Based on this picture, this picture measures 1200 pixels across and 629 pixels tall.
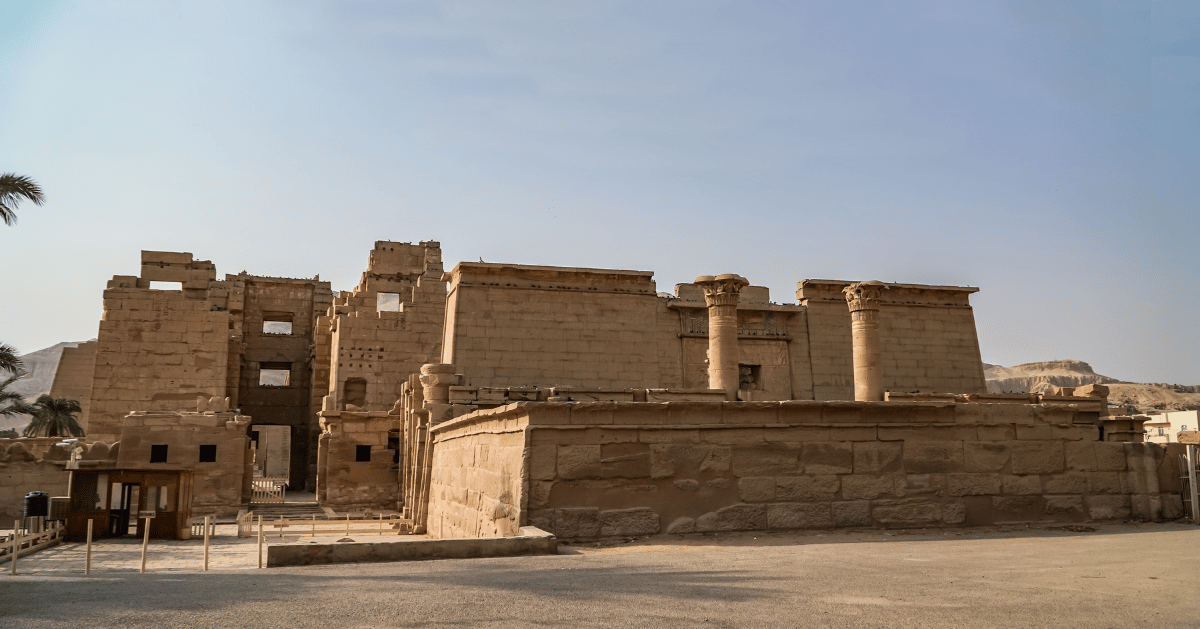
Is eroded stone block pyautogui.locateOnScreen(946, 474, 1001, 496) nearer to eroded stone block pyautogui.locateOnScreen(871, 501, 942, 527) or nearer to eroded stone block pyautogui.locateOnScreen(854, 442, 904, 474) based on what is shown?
eroded stone block pyautogui.locateOnScreen(871, 501, 942, 527)

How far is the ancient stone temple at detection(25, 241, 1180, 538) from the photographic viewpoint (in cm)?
795

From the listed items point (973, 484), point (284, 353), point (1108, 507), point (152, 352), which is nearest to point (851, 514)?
point (973, 484)

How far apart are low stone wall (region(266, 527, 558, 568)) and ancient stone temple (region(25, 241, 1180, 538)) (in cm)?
90

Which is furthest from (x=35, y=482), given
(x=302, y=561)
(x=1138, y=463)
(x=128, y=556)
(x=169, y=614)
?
(x=1138, y=463)

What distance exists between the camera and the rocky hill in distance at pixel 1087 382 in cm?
4010

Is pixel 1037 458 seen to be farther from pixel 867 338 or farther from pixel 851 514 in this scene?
pixel 867 338

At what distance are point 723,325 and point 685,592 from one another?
32.8 feet

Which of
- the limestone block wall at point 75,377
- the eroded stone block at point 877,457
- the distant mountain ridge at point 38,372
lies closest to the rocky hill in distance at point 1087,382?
the eroded stone block at point 877,457

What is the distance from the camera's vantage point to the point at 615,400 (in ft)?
47.8

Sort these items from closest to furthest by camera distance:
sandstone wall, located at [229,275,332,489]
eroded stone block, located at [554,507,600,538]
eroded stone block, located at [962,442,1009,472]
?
eroded stone block, located at [554,507,600,538], eroded stone block, located at [962,442,1009,472], sandstone wall, located at [229,275,332,489]

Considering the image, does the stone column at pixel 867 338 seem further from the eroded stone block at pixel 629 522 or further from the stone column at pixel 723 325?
the eroded stone block at pixel 629 522

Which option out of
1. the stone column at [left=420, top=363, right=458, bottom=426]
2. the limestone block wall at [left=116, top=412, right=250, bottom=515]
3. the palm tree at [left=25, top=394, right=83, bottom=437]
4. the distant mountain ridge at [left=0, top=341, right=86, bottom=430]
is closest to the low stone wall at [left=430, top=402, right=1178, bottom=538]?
the stone column at [left=420, top=363, right=458, bottom=426]

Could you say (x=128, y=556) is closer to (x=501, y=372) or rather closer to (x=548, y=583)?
(x=501, y=372)

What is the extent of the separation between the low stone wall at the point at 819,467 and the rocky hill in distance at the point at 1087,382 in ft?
40.2
